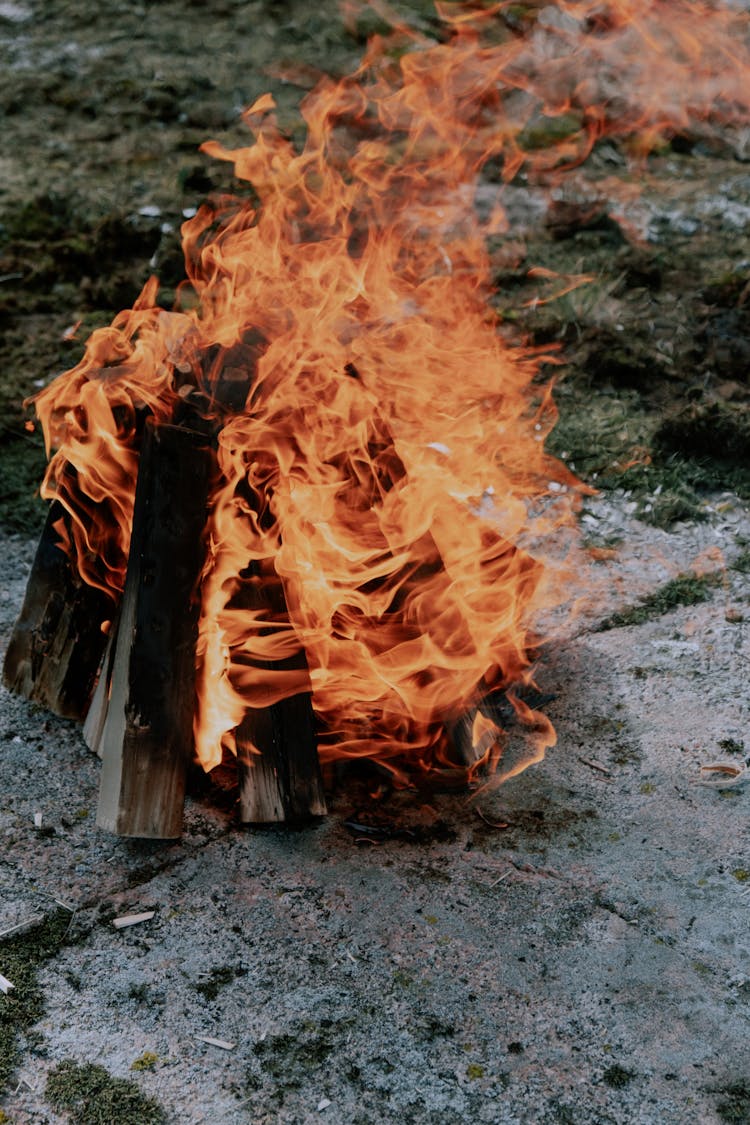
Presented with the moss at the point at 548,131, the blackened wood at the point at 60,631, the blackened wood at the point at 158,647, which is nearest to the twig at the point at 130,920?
the blackened wood at the point at 158,647

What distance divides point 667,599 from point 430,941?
211cm

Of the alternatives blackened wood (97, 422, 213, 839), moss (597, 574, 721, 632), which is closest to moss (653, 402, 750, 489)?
moss (597, 574, 721, 632)

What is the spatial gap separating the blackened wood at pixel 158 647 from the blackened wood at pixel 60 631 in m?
0.55

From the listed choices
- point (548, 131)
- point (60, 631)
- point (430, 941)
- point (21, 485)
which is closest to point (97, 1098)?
point (430, 941)

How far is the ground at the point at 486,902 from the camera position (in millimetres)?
2531

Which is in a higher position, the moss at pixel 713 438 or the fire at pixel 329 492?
the fire at pixel 329 492

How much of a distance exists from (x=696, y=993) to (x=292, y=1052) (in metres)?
1.07

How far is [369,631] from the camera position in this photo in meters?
3.68

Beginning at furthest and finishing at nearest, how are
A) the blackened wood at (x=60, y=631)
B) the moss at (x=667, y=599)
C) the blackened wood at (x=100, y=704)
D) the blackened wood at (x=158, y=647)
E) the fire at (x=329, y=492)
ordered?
the moss at (x=667, y=599) < the blackened wood at (x=60, y=631) < the blackened wood at (x=100, y=704) < the fire at (x=329, y=492) < the blackened wood at (x=158, y=647)

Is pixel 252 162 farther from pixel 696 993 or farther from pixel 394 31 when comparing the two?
pixel 696 993

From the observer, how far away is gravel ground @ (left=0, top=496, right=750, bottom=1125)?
8.27 feet

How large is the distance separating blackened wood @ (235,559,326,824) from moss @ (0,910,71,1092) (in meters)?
0.66

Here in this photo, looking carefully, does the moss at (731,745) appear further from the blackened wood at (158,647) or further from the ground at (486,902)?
the blackened wood at (158,647)

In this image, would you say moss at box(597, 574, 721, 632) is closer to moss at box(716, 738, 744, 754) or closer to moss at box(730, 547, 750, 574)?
moss at box(730, 547, 750, 574)
